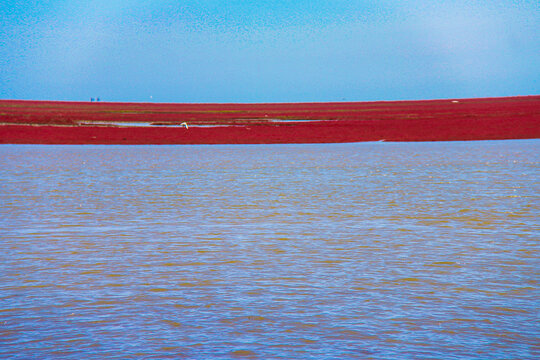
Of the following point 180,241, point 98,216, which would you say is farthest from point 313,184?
point 180,241

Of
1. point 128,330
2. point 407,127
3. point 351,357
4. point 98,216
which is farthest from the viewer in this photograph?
point 407,127

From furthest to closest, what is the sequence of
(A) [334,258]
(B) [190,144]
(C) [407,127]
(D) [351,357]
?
(C) [407,127], (B) [190,144], (A) [334,258], (D) [351,357]

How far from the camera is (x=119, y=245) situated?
9.65 meters

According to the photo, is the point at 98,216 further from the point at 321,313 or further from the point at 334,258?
the point at 321,313

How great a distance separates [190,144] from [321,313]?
129 feet

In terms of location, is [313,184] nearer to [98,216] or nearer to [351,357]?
[98,216]

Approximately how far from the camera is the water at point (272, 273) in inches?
210

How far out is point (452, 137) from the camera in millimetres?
45344

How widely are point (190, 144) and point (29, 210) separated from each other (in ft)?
104

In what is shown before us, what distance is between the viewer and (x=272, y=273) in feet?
25.2

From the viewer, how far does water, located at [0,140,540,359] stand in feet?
17.5

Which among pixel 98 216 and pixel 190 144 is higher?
pixel 190 144

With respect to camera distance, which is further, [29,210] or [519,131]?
[519,131]

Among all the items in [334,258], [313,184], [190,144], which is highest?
[190,144]
